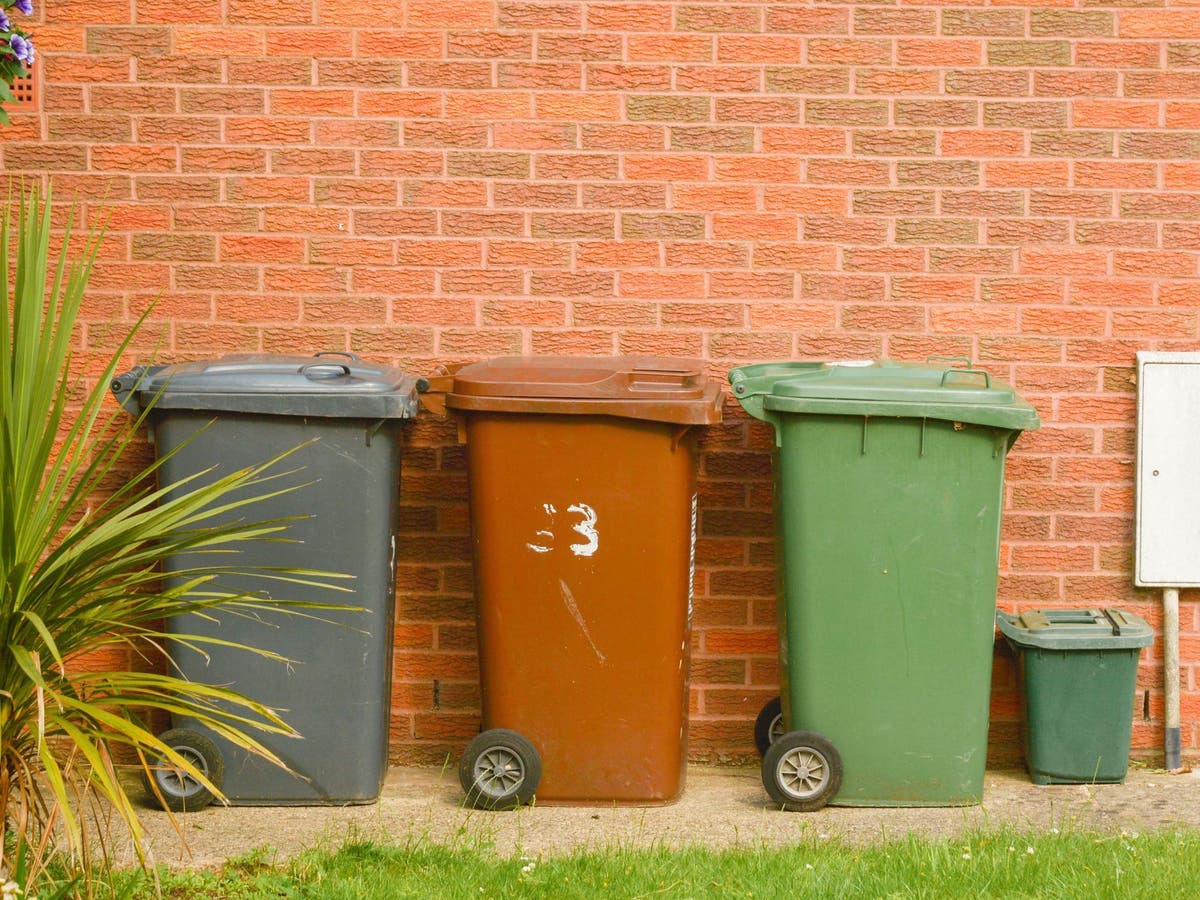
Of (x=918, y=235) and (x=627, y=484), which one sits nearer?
(x=627, y=484)

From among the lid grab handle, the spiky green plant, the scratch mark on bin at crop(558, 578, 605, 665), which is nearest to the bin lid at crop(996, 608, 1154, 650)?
the lid grab handle

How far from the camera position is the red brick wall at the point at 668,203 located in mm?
5352

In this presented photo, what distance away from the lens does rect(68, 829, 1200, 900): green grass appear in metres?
3.90

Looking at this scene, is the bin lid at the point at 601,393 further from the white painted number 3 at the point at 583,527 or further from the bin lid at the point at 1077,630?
the bin lid at the point at 1077,630

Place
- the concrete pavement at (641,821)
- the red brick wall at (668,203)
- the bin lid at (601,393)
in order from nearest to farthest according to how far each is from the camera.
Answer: the concrete pavement at (641,821), the bin lid at (601,393), the red brick wall at (668,203)

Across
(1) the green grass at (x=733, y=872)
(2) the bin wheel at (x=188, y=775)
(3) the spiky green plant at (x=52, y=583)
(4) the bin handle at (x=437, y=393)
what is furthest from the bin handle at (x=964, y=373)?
(2) the bin wheel at (x=188, y=775)

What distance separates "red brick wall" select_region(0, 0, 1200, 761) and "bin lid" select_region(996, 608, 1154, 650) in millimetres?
250

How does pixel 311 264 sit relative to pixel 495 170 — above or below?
below

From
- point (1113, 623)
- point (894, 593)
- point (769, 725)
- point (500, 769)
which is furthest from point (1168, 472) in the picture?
point (500, 769)

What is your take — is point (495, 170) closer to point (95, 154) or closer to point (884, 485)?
point (95, 154)

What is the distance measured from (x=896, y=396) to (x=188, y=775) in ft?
8.79

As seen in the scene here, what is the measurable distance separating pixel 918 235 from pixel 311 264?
232 centimetres

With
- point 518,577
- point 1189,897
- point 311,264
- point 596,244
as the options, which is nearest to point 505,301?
point 596,244

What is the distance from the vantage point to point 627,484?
4762mm
